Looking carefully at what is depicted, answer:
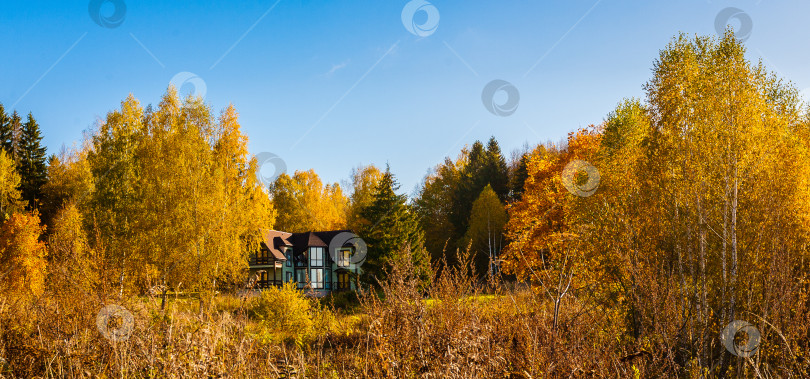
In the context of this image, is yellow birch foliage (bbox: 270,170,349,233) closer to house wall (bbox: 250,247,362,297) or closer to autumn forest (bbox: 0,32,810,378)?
house wall (bbox: 250,247,362,297)

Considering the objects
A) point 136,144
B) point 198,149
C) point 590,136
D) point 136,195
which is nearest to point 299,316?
point 198,149

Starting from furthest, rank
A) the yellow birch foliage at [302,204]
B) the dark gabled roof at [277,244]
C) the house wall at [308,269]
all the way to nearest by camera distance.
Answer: the yellow birch foliage at [302,204] < the house wall at [308,269] < the dark gabled roof at [277,244]

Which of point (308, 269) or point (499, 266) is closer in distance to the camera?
point (499, 266)

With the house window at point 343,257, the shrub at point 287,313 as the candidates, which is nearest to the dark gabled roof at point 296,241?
the house window at point 343,257

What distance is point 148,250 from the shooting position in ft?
54.7

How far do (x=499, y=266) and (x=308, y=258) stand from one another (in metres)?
27.7

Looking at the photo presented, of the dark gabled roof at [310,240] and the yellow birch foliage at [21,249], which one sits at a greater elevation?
the dark gabled roof at [310,240]

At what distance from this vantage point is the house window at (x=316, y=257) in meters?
38.2

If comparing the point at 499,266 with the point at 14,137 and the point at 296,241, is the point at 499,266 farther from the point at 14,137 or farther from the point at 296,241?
the point at 14,137

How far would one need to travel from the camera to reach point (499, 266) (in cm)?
1286

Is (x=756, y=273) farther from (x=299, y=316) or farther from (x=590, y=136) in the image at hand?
(x=590, y=136)

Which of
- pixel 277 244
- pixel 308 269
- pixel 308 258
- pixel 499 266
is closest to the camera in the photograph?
pixel 499 266

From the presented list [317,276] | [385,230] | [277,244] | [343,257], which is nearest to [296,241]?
[277,244]

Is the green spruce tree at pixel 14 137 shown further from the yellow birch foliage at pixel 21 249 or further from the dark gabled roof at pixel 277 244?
the dark gabled roof at pixel 277 244
